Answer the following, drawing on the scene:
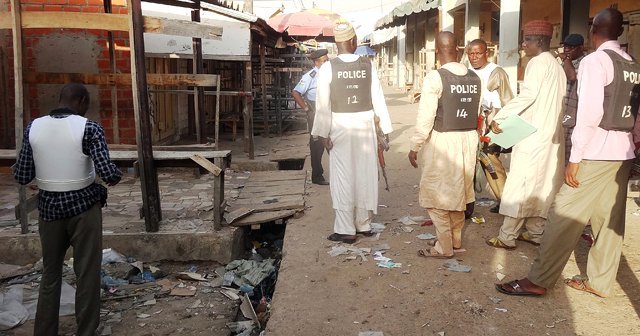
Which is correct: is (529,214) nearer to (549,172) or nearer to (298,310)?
(549,172)

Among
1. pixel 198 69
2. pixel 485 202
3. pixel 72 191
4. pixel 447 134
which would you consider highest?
pixel 198 69

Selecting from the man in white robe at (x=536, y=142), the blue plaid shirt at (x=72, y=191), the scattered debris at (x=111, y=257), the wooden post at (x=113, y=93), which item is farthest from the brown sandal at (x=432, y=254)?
the wooden post at (x=113, y=93)

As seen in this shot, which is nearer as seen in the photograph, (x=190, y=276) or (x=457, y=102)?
(x=457, y=102)

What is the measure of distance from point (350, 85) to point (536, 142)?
5.38ft

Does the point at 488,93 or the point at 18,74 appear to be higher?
the point at 18,74

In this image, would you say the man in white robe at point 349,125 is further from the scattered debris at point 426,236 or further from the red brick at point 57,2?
the red brick at point 57,2

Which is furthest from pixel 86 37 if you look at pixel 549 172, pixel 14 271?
pixel 549 172

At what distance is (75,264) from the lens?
141 inches

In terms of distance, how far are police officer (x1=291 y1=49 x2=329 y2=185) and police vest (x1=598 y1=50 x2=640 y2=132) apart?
147 inches

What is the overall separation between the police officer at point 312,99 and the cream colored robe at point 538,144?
2706 mm

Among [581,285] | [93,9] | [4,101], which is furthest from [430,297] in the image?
[4,101]

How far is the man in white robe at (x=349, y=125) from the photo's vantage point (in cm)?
491

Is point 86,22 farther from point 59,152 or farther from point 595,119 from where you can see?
point 595,119

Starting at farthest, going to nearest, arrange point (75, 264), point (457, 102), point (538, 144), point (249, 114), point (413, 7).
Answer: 1. point (413, 7)
2. point (249, 114)
3. point (538, 144)
4. point (457, 102)
5. point (75, 264)
